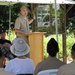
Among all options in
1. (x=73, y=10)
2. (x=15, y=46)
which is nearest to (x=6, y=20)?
(x=73, y=10)

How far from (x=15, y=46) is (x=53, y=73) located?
95 centimetres

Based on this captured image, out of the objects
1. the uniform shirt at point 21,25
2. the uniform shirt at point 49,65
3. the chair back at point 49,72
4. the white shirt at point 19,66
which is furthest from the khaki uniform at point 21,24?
the chair back at point 49,72

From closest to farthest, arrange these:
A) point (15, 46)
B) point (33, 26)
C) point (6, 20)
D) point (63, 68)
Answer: point (63, 68) → point (15, 46) → point (33, 26) → point (6, 20)

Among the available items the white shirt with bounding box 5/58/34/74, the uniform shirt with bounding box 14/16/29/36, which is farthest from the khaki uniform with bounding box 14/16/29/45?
the white shirt with bounding box 5/58/34/74

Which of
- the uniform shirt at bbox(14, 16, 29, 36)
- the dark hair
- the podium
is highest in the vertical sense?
the uniform shirt at bbox(14, 16, 29, 36)

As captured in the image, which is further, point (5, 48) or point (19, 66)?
point (5, 48)

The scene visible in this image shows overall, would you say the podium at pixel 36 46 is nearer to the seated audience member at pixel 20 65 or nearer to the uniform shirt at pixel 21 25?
the uniform shirt at pixel 21 25

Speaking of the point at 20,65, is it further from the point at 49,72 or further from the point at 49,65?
the point at 49,72

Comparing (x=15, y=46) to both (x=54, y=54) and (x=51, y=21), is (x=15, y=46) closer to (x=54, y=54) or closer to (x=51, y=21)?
(x=54, y=54)

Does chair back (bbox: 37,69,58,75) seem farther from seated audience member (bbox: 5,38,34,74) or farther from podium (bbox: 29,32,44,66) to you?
podium (bbox: 29,32,44,66)

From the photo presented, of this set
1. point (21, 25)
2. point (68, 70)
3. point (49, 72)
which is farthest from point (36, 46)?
point (68, 70)

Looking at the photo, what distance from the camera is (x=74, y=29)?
13.6 m

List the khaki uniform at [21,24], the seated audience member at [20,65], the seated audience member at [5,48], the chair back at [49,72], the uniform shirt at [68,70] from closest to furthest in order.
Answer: the uniform shirt at [68,70]
the chair back at [49,72]
the seated audience member at [20,65]
the seated audience member at [5,48]
the khaki uniform at [21,24]

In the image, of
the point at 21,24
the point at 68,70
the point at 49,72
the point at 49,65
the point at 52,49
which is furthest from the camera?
the point at 21,24
